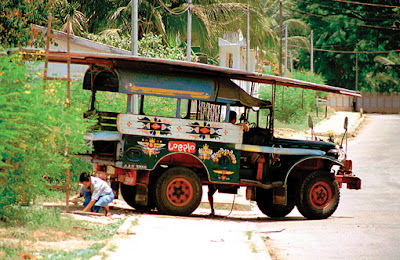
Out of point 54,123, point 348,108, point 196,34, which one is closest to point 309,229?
point 54,123

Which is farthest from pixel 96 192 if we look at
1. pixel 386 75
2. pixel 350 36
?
pixel 386 75

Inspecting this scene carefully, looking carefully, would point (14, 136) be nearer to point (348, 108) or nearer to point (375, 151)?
point (375, 151)

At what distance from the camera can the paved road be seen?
10655 millimetres

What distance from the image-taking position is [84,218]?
12164 mm

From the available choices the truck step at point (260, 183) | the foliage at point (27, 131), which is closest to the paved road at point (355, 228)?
the truck step at point (260, 183)

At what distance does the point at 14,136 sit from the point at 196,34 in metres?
30.0

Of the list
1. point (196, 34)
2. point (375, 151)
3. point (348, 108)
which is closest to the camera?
point (375, 151)

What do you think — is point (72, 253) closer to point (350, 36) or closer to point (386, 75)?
point (350, 36)

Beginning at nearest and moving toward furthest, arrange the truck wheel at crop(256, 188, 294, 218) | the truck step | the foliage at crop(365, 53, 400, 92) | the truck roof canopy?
the truck roof canopy → the truck step → the truck wheel at crop(256, 188, 294, 218) → the foliage at crop(365, 53, 400, 92)

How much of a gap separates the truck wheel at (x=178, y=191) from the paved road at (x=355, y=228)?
1416mm

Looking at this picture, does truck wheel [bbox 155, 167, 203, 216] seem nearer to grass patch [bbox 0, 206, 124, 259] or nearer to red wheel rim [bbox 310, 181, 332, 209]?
grass patch [bbox 0, 206, 124, 259]

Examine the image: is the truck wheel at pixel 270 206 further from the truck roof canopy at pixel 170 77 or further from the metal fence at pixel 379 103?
the metal fence at pixel 379 103

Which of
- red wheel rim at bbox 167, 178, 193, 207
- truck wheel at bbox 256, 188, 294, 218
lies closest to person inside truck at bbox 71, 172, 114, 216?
red wheel rim at bbox 167, 178, 193, 207

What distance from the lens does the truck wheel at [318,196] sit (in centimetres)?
1548
